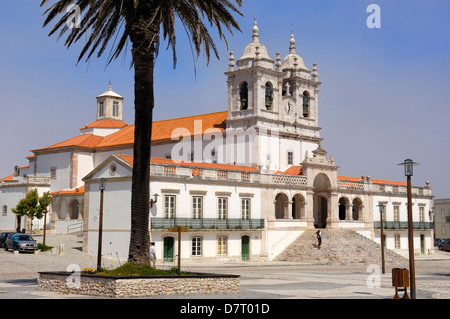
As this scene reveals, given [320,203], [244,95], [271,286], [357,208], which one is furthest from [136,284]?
[357,208]

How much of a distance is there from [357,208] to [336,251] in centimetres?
1171

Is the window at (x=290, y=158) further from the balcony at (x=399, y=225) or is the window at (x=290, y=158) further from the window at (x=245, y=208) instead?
the window at (x=245, y=208)

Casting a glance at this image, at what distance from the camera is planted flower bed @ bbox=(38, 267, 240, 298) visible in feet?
59.5

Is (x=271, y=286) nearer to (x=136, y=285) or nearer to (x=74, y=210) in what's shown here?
(x=136, y=285)

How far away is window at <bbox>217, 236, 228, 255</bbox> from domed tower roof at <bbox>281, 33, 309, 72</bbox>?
848 inches

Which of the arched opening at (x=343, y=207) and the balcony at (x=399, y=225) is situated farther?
the balcony at (x=399, y=225)

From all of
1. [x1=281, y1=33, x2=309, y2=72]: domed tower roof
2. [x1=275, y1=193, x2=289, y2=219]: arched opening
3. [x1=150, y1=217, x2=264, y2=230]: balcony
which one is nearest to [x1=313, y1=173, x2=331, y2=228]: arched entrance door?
[x1=275, y1=193, x2=289, y2=219]: arched opening

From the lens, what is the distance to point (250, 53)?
54844 mm

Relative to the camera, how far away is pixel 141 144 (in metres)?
20.5

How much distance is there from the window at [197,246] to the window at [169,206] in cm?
260

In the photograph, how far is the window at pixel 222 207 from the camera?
142 ft

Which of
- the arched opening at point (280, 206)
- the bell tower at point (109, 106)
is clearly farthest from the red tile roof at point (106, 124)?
the arched opening at point (280, 206)
